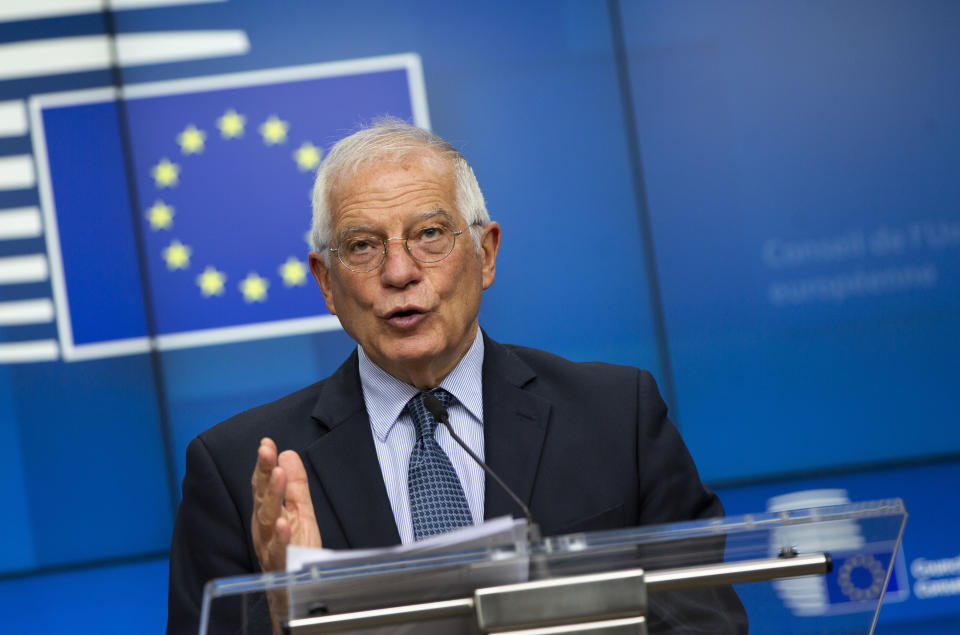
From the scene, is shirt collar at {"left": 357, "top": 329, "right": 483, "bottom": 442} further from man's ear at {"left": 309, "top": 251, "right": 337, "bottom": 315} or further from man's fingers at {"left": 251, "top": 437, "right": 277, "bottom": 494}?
man's fingers at {"left": 251, "top": 437, "right": 277, "bottom": 494}

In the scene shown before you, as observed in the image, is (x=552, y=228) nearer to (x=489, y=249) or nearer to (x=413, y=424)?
(x=489, y=249)

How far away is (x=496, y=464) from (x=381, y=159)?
57 cm

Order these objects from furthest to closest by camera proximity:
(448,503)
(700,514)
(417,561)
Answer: (700,514), (448,503), (417,561)

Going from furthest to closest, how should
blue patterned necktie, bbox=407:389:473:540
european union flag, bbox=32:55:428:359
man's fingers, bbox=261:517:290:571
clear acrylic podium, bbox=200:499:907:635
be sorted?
european union flag, bbox=32:55:428:359
blue patterned necktie, bbox=407:389:473:540
man's fingers, bbox=261:517:290:571
clear acrylic podium, bbox=200:499:907:635

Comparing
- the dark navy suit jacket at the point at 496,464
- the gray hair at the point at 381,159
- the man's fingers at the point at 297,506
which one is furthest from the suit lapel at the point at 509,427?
the man's fingers at the point at 297,506

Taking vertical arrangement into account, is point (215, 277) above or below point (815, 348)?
above

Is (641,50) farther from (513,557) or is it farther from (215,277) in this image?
(513,557)

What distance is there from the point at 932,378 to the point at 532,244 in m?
1.54

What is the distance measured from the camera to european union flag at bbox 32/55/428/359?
3.67m

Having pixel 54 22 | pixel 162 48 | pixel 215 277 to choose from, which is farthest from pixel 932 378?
pixel 54 22

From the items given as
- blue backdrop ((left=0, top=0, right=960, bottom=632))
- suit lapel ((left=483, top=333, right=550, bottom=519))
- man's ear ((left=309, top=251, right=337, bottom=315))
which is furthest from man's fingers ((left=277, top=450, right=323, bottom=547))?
blue backdrop ((left=0, top=0, right=960, bottom=632))

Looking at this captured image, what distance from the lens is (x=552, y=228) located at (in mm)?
3744

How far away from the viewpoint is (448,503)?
66.1 inches

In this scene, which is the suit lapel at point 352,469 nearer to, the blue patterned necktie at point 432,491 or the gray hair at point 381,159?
the blue patterned necktie at point 432,491
